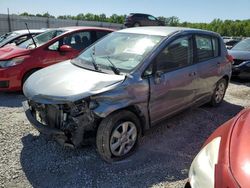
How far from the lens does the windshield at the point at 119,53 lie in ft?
12.7

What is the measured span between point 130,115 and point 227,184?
1.99 meters

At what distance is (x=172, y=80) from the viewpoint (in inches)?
163

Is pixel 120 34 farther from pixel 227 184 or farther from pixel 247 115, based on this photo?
pixel 227 184

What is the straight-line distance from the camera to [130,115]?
3.62 meters

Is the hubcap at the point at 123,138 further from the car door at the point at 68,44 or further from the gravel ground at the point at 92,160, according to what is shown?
the car door at the point at 68,44

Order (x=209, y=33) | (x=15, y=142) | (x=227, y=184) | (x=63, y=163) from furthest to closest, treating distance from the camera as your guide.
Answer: (x=209, y=33), (x=15, y=142), (x=63, y=163), (x=227, y=184)

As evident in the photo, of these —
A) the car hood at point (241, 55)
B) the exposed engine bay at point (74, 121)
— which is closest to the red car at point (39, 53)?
the exposed engine bay at point (74, 121)

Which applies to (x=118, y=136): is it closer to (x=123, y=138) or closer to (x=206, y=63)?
(x=123, y=138)

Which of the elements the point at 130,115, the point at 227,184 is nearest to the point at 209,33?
the point at 130,115

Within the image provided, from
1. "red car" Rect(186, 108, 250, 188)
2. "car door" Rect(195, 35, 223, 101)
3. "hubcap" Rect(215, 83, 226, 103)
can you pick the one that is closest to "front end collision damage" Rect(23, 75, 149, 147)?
"red car" Rect(186, 108, 250, 188)

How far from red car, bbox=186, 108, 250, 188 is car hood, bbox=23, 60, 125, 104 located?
58.4 inches

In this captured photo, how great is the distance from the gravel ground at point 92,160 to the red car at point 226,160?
1.14 meters

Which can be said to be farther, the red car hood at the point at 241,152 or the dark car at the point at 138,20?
the dark car at the point at 138,20

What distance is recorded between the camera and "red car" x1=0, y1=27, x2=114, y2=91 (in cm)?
599
